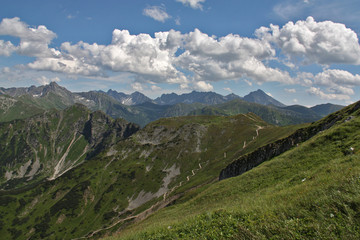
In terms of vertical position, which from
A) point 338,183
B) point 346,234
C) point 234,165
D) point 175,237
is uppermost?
point 338,183

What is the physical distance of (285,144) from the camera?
76125mm

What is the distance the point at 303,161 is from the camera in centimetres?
3095

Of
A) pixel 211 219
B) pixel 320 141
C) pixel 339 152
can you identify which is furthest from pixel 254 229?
pixel 320 141

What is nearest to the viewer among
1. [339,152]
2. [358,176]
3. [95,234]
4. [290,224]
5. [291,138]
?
[290,224]

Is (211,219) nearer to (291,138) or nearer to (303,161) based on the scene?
(303,161)

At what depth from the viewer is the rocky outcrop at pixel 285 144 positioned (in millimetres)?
62709

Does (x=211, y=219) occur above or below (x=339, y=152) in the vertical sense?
below

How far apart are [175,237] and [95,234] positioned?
8885 inches

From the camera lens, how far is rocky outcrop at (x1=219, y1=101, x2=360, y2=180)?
62.7 meters

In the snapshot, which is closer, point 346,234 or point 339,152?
point 346,234

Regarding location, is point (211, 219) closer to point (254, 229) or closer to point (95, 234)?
point (254, 229)

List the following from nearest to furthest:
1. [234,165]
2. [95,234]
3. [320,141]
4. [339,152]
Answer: [339,152] < [320,141] < [234,165] < [95,234]

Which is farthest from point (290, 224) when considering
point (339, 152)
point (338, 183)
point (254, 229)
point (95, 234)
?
point (95, 234)

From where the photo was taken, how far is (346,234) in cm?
882
